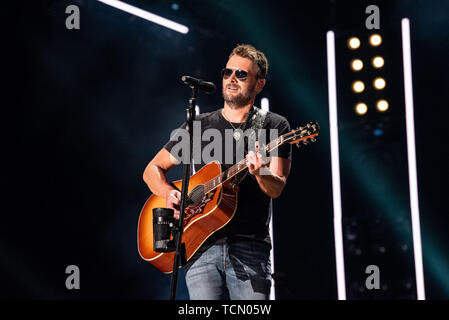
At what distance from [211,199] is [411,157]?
2.59 metres

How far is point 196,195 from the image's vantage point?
302 centimetres

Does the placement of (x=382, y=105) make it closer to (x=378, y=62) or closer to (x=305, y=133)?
(x=378, y=62)

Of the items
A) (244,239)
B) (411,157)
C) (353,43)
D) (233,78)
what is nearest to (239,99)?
(233,78)

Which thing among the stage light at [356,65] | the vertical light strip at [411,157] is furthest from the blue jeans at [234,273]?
the stage light at [356,65]

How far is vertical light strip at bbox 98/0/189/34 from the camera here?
5129 mm

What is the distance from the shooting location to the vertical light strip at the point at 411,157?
4605 mm

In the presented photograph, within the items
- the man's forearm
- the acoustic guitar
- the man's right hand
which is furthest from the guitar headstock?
the man's forearm

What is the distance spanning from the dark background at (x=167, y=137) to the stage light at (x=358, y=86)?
0.22 ft

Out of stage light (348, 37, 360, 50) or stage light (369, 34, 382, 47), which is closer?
stage light (369, 34, 382, 47)

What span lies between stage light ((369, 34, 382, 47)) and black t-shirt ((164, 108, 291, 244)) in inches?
100

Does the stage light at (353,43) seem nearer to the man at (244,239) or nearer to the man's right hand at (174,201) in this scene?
the man at (244,239)

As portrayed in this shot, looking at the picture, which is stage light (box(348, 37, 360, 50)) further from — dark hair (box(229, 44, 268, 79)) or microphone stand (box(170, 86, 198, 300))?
microphone stand (box(170, 86, 198, 300))

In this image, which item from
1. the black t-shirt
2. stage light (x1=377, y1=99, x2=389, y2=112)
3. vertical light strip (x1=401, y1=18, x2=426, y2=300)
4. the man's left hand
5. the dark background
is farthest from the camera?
stage light (x1=377, y1=99, x2=389, y2=112)

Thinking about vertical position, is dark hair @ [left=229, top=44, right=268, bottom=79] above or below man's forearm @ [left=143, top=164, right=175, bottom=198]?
above
